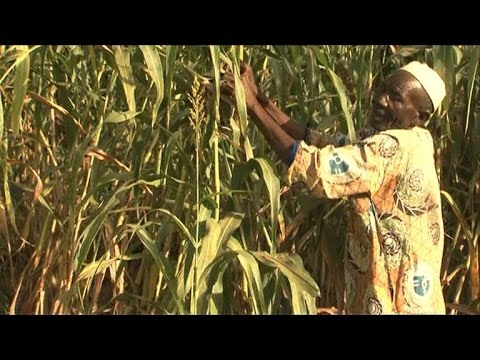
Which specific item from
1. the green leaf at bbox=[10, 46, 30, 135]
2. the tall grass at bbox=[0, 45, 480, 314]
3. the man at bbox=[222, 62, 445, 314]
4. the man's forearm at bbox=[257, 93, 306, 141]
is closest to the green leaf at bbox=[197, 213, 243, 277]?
the tall grass at bbox=[0, 45, 480, 314]

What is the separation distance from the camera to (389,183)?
1.66m

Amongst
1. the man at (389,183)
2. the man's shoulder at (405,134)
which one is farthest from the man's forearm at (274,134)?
the man's shoulder at (405,134)

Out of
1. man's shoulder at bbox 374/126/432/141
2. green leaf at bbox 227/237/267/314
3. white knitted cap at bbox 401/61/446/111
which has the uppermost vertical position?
white knitted cap at bbox 401/61/446/111

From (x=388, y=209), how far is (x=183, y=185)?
1.27 feet

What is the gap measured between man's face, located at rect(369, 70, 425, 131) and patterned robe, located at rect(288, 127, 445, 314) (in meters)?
0.03

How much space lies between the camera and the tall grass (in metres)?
1.64

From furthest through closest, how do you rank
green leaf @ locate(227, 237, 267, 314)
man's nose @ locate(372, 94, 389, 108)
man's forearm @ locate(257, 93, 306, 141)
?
1. man's forearm @ locate(257, 93, 306, 141)
2. man's nose @ locate(372, 94, 389, 108)
3. green leaf @ locate(227, 237, 267, 314)

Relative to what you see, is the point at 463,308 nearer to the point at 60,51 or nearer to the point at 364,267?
the point at 364,267

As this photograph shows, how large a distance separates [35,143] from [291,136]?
28.0 inches

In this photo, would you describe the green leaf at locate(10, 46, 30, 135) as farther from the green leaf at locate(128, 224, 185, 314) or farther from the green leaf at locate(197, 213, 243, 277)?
the green leaf at locate(197, 213, 243, 277)

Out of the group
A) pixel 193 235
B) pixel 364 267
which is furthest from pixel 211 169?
pixel 364 267

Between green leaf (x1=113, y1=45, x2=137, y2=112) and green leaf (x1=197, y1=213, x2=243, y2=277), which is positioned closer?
green leaf (x1=197, y1=213, x2=243, y2=277)

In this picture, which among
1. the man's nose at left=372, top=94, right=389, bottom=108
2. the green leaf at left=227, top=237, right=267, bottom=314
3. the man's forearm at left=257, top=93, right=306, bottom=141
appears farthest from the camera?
the man's forearm at left=257, top=93, right=306, bottom=141

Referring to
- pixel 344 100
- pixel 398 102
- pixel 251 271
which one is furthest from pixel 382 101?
pixel 251 271
